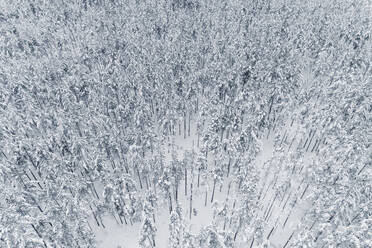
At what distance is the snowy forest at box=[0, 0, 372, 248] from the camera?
1117 inches

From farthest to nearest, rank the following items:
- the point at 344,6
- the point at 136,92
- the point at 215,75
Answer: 1. the point at 344,6
2. the point at 215,75
3. the point at 136,92

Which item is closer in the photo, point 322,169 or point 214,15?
point 322,169

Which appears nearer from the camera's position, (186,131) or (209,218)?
(209,218)

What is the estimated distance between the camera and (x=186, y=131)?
48531 mm

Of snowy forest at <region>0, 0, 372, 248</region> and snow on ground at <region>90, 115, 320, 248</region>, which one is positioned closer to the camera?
snowy forest at <region>0, 0, 372, 248</region>

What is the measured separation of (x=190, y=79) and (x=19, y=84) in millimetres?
26858

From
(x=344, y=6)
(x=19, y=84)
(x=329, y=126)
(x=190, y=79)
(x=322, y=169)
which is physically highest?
(x=344, y=6)

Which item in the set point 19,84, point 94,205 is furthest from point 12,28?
point 94,205

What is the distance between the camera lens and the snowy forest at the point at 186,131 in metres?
28.4

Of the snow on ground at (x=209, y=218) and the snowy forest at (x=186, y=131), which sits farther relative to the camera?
the snow on ground at (x=209, y=218)

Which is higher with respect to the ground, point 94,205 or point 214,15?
point 214,15

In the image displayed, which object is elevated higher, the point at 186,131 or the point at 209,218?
the point at 186,131

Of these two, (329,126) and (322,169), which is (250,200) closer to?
(322,169)

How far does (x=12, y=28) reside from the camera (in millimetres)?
60250
